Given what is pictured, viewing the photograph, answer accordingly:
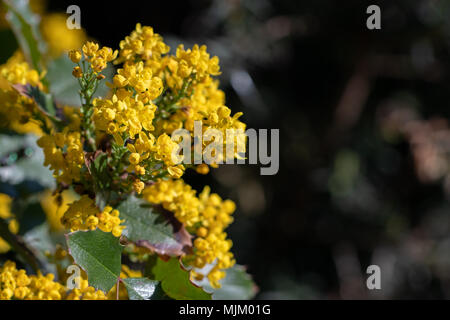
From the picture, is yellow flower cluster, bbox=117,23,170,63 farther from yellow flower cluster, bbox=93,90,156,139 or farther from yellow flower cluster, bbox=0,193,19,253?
yellow flower cluster, bbox=0,193,19,253

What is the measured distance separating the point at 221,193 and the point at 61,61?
5.31 feet

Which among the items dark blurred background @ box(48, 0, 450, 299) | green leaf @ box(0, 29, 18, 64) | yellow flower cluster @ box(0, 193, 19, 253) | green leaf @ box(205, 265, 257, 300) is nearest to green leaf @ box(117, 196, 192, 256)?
green leaf @ box(205, 265, 257, 300)

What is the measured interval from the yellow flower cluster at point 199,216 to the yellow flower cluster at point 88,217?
11 cm

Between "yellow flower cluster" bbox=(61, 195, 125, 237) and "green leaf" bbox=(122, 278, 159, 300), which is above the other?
"yellow flower cluster" bbox=(61, 195, 125, 237)

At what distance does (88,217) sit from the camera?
105cm

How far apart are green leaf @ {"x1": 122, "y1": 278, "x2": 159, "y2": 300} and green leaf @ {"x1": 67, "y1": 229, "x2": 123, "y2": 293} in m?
0.04

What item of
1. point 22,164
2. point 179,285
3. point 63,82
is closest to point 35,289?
point 179,285

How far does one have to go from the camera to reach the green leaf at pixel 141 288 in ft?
3.45

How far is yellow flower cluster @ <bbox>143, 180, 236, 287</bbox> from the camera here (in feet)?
3.76

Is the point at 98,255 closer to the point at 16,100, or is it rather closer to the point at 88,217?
the point at 88,217

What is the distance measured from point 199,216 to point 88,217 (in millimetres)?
314

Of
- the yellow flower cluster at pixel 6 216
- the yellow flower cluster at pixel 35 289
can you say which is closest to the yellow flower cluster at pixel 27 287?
the yellow flower cluster at pixel 35 289

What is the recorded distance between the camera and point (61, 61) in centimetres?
168

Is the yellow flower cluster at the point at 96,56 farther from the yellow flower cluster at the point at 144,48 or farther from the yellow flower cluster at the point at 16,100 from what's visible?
the yellow flower cluster at the point at 16,100
